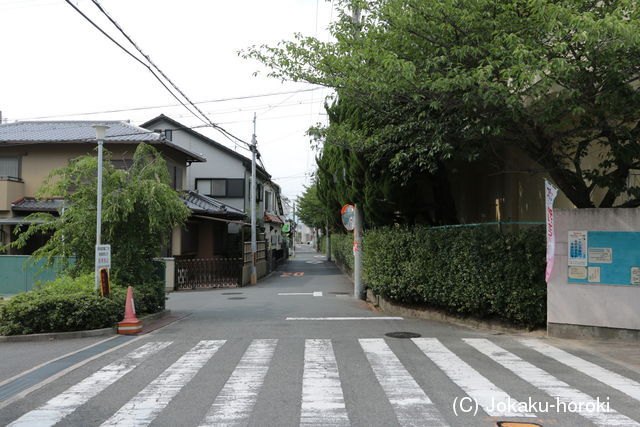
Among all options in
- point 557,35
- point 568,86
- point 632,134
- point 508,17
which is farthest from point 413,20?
point 632,134

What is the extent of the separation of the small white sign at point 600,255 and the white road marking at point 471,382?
10.5ft

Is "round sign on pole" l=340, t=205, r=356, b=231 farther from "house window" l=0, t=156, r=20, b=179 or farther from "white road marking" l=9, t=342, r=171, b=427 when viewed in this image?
"house window" l=0, t=156, r=20, b=179

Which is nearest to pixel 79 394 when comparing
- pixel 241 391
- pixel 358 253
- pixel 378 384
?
pixel 241 391

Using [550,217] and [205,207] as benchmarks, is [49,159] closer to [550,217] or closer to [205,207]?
[205,207]

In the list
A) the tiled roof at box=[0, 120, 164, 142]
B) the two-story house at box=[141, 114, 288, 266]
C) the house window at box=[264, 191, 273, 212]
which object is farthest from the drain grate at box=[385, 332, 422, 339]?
the house window at box=[264, 191, 273, 212]

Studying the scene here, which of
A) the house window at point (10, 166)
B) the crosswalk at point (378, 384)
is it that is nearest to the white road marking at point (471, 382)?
the crosswalk at point (378, 384)

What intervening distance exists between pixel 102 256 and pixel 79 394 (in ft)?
17.7

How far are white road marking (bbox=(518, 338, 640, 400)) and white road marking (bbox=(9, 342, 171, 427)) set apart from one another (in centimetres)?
610

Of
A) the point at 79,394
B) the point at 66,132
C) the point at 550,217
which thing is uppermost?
the point at 66,132

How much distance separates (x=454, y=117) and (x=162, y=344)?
7087 mm

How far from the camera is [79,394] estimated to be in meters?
5.73

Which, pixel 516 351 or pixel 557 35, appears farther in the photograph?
pixel 516 351

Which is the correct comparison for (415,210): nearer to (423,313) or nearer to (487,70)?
(423,313)

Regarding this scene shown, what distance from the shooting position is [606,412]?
16.4 feet
